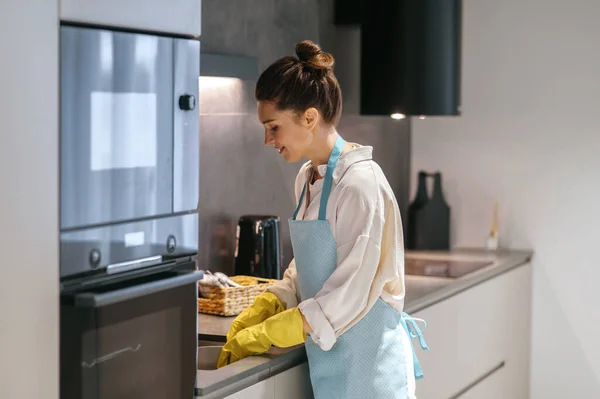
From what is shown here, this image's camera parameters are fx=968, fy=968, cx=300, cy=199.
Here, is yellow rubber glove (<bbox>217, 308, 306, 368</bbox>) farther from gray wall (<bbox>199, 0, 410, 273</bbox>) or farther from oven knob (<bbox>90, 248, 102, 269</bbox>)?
gray wall (<bbox>199, 0, 410, 273</bbox>)

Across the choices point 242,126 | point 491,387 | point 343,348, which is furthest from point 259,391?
point 491,387

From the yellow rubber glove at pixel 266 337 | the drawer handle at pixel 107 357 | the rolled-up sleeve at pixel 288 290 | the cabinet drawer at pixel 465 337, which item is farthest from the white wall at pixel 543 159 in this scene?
the drawer handle at pixel 107 357

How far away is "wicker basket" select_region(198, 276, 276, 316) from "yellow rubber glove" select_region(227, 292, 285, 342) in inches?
12.4

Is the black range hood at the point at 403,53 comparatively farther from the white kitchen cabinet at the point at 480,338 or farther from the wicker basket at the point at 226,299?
the wicker basket at the point at 226,299

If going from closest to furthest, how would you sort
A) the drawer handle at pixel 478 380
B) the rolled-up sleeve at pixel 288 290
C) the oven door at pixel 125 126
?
the oven door at pixel 125 126
the rolled-up sleeve at pixel 288 290
the drawer handle at pixel 478 380

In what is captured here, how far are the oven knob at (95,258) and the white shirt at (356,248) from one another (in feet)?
2.16

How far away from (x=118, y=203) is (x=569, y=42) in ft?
9.55

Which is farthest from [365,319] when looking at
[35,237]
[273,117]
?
[35,237]

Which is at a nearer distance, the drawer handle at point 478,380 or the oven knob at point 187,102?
the oven knob at point 187,102

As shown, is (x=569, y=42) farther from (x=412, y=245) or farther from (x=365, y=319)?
(x=365, y=319)

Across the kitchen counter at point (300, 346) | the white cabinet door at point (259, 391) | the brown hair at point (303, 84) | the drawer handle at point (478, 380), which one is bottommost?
the drawer handle at point (478, 380)

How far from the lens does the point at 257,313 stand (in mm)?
2232

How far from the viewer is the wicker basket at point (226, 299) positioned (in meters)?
2.57

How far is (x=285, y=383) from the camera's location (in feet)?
7.04
